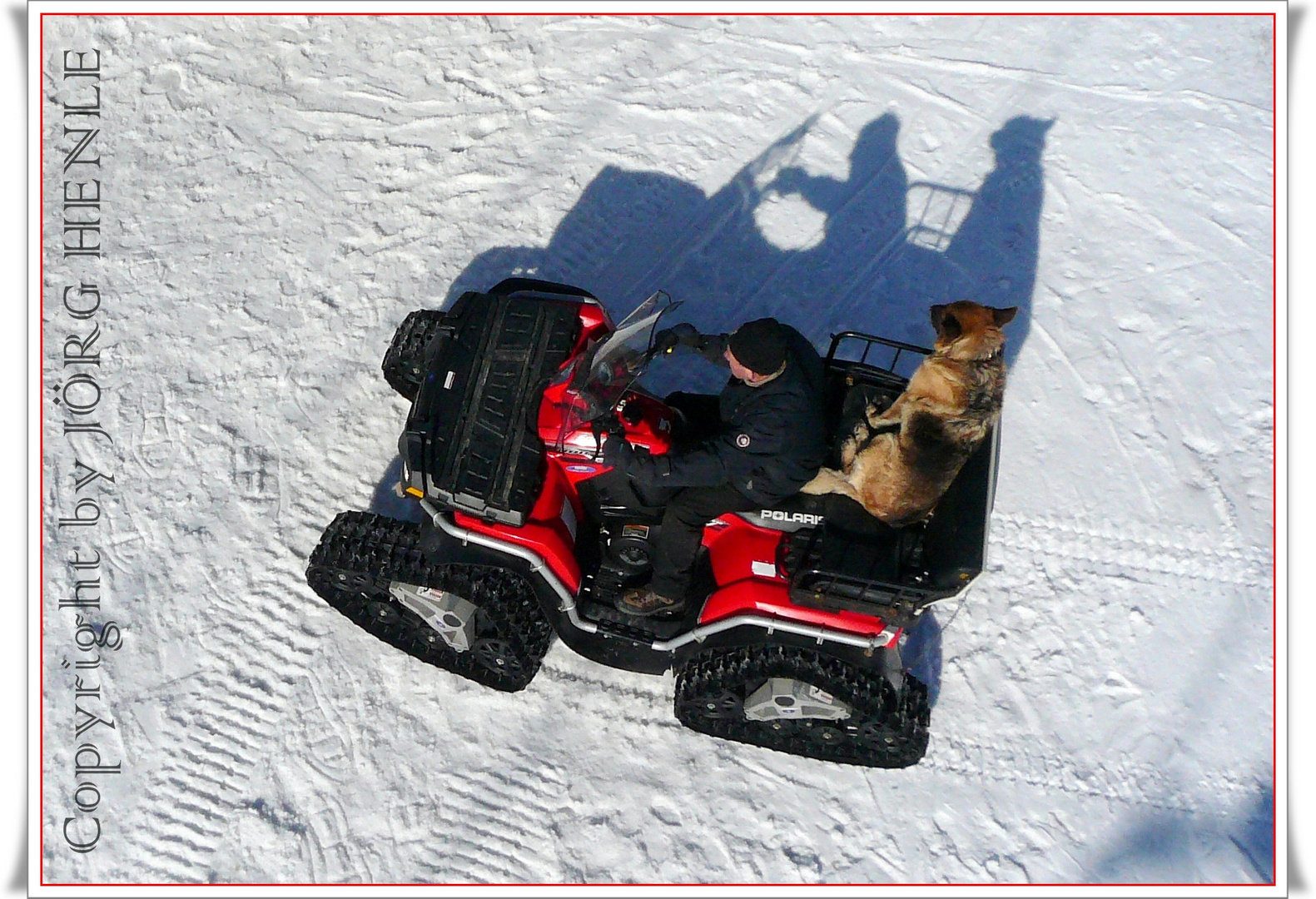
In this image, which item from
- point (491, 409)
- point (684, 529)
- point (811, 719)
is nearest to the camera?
point (491, 409)

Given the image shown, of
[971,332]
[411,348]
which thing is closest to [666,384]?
[411,348]

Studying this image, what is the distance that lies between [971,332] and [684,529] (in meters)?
1.58

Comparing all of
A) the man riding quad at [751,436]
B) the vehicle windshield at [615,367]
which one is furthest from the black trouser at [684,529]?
the vehicle windshield at [615,367]

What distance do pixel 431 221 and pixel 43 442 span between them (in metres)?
2.69

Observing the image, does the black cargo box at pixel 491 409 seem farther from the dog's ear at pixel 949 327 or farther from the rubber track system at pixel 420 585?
the dog's ear at pixel 949 327

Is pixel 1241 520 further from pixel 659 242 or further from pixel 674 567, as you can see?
pixel 659 242

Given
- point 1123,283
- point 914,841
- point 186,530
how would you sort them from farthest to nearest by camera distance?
point 1123,283
point 186,530
point 914,841

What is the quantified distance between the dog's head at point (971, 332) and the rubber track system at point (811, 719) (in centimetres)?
154

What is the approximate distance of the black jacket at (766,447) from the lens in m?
3.68

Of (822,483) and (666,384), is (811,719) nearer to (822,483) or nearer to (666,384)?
(822,483)

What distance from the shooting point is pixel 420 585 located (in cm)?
426

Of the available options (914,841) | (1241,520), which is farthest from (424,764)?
(1241,520)

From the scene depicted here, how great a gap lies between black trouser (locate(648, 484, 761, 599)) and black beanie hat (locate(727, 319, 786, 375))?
61cm

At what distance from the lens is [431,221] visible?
19.3 ft
